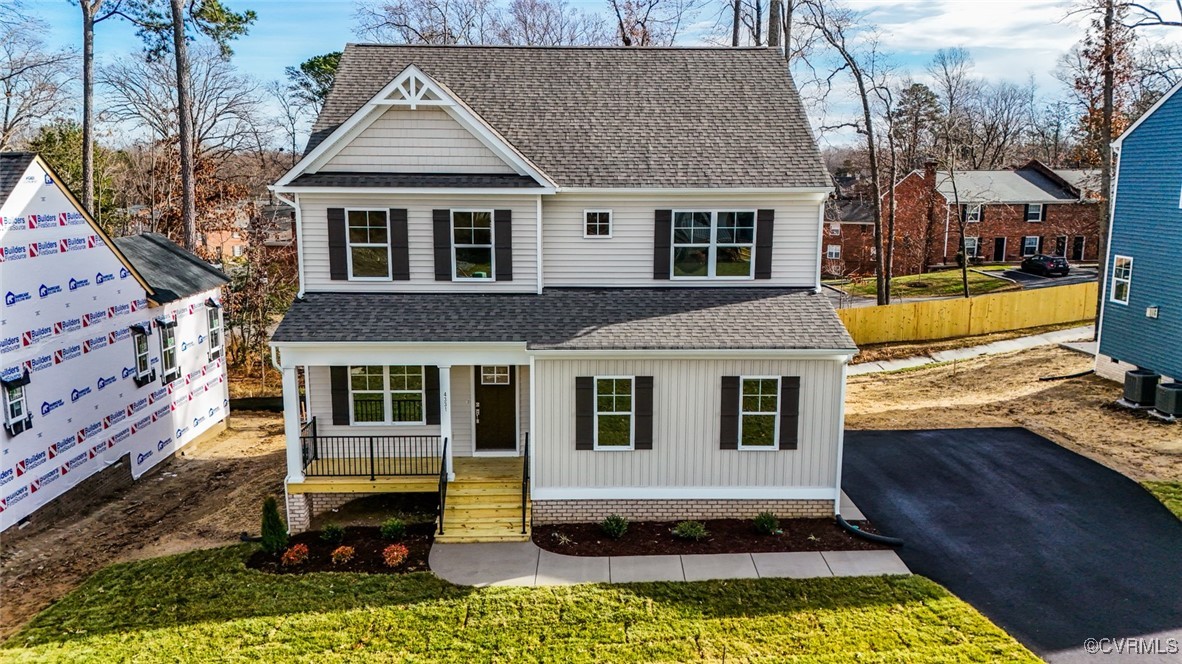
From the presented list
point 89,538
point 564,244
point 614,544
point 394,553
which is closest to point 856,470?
point 614,544

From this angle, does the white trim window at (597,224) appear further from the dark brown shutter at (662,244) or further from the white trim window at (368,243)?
the white trim window at (368,243)

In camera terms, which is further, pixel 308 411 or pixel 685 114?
pixel 685 114

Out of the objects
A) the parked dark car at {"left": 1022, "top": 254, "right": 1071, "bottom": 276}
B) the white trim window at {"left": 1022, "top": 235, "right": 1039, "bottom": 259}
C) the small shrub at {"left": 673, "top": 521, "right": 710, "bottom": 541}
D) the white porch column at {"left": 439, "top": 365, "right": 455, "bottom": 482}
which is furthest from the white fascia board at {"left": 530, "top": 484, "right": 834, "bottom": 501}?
the white trim window at {"left": 1022, "top": 235, "right": 1039, "bottom": 259}

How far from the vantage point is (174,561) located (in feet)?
42.0

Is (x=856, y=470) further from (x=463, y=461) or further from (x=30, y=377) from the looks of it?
(x=30, y=377)

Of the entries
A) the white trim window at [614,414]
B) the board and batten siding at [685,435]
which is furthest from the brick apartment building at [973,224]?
the white trim window at [614,414]

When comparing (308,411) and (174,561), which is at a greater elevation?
(308,411)

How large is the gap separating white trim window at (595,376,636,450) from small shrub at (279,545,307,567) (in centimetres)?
529

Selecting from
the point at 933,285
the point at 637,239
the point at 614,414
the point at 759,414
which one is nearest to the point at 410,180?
the point at 637,239

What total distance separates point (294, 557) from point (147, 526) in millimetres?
4200

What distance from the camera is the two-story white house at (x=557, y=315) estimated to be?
1365 cm

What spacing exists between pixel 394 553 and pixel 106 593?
4367 millimetres

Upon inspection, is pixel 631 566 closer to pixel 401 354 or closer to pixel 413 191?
pixel 401 354

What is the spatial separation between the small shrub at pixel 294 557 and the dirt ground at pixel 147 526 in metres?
1.80
